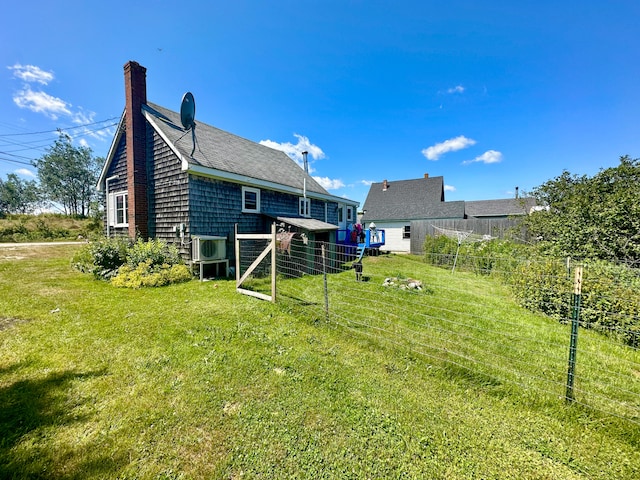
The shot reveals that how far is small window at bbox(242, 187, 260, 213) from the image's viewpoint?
9.95 m

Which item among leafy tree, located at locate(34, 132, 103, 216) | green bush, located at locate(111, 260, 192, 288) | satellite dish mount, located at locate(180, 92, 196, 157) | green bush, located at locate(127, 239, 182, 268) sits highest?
leafy tree, located at locate(34, 132, 103, 216)

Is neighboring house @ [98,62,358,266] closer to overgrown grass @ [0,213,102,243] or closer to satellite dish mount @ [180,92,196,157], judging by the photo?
satellite dish mount @ [180,92,196,157]

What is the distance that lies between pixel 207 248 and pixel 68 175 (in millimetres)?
48258

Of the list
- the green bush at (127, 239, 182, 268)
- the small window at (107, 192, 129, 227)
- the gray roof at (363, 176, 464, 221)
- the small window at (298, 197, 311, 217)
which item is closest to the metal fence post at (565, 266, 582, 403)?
the green bush at (127, 239, 182, 268)

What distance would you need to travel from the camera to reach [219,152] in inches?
409

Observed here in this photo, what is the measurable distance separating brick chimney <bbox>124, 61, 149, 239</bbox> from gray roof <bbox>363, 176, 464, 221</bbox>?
→ 17407 mm

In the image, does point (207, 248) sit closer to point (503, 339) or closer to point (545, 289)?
point (503, 339)

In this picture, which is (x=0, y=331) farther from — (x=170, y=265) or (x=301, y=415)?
(x=301, y=415)

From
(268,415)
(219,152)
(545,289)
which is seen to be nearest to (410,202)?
(219,152)

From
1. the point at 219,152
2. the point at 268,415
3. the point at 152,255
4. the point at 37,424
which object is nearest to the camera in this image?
the point at 37,424

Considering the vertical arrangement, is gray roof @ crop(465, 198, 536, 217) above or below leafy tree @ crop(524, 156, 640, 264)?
above

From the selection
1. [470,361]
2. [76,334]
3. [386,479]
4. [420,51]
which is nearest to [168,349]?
[76,334]

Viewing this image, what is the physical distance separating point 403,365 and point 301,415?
1.52 meters

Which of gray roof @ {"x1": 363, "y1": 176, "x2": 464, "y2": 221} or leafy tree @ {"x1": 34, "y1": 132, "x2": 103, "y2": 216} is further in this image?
leafy tree @ {"x1": 34, "y1": 132, "x2": 103, "y2": 216}
